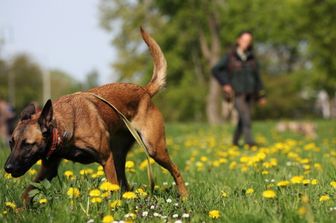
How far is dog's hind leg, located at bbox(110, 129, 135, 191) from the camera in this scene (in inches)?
212

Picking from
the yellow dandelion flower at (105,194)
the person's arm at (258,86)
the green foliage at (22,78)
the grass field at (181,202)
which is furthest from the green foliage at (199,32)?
the yellow dandelion flower at (105,194)

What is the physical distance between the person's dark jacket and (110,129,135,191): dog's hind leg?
529 centimetres

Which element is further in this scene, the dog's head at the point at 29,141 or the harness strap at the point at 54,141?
the harness strap at the point at 54,141

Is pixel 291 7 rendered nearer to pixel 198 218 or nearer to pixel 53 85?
pixel 198 218

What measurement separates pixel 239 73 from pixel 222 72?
0.41 m

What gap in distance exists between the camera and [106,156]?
4.46 m

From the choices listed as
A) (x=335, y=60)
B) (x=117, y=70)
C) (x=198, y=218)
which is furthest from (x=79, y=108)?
(x=117, y=70)

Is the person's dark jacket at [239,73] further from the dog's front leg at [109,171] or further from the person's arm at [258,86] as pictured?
the dog's front leg at [109,171]

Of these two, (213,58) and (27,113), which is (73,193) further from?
(213,58)

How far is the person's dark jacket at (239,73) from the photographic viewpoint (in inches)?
408

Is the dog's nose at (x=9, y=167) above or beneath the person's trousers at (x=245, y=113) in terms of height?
above

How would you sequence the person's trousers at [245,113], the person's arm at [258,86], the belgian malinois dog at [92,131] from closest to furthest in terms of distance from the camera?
1. the belgian malinois dog at [92,131]
2. the person's trousers at [245,113]
3. the person's arm at [258,86]

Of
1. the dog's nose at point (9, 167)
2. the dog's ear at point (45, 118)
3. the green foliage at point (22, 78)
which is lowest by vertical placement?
the green foliage at point (22, 78)

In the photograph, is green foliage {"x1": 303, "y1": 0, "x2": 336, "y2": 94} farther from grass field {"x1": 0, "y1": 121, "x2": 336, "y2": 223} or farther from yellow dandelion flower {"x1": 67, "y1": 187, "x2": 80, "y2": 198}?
yellow dandelion flower {"x1": 67, "y1": 187, "x2": 80, "y2": 198}
